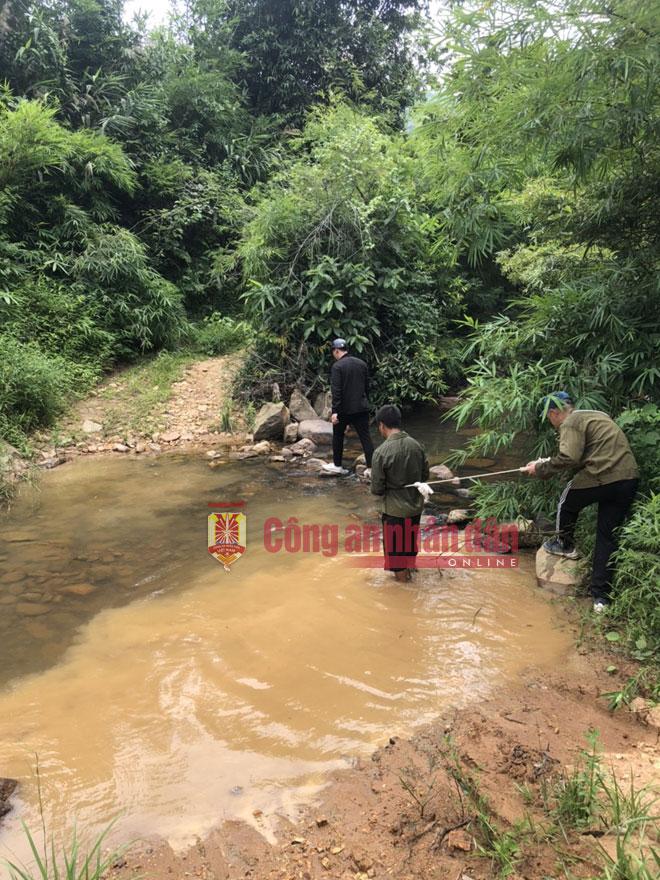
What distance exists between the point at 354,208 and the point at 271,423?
3821mm

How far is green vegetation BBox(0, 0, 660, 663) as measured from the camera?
407 centimetres

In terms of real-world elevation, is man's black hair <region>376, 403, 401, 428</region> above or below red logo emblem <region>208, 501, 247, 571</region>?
above

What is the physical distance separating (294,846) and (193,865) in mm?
375

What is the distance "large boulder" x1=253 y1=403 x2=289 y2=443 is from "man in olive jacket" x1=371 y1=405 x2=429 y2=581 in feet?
14.6

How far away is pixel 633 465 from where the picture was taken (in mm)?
3705

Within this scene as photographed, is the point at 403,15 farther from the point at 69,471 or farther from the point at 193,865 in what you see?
the point at 193,865

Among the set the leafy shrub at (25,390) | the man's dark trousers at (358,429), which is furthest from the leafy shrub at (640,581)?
the leafy shrub at (25,390)

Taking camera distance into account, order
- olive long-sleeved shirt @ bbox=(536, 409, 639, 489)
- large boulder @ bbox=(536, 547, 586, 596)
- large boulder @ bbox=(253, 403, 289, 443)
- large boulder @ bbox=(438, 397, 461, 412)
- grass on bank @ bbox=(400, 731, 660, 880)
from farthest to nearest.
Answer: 1. large boulder @ bbox=(438, 397, 461, 412)
2. large boulder @ bbox=(253, 403, 289, 443)
3. large boulder @ bbox=(536, 547, 586, 596)
4. olive long-sleeved shirt @ bbox=(536, 409, 639, 489)
5. grass on bank @ bbox=(400, 731, 660, 880)

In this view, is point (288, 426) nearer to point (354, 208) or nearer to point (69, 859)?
point (354, 208)

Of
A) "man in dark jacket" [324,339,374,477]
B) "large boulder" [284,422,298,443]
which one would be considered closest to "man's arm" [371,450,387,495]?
"man in dark jacket" [324,339,374,477]

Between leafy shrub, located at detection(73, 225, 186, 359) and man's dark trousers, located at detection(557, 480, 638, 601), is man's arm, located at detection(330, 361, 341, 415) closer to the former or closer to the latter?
man's dark trousers, located at detection(557, 480, 638, 601)

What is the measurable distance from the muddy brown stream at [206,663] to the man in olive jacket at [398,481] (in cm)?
35

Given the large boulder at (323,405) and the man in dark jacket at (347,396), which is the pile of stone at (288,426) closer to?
the large boulder at (323,405)

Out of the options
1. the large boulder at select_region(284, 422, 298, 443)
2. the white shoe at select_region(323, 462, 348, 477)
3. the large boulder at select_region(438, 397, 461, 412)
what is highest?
the large boulder at select_region(438, 397, 461, 412)
